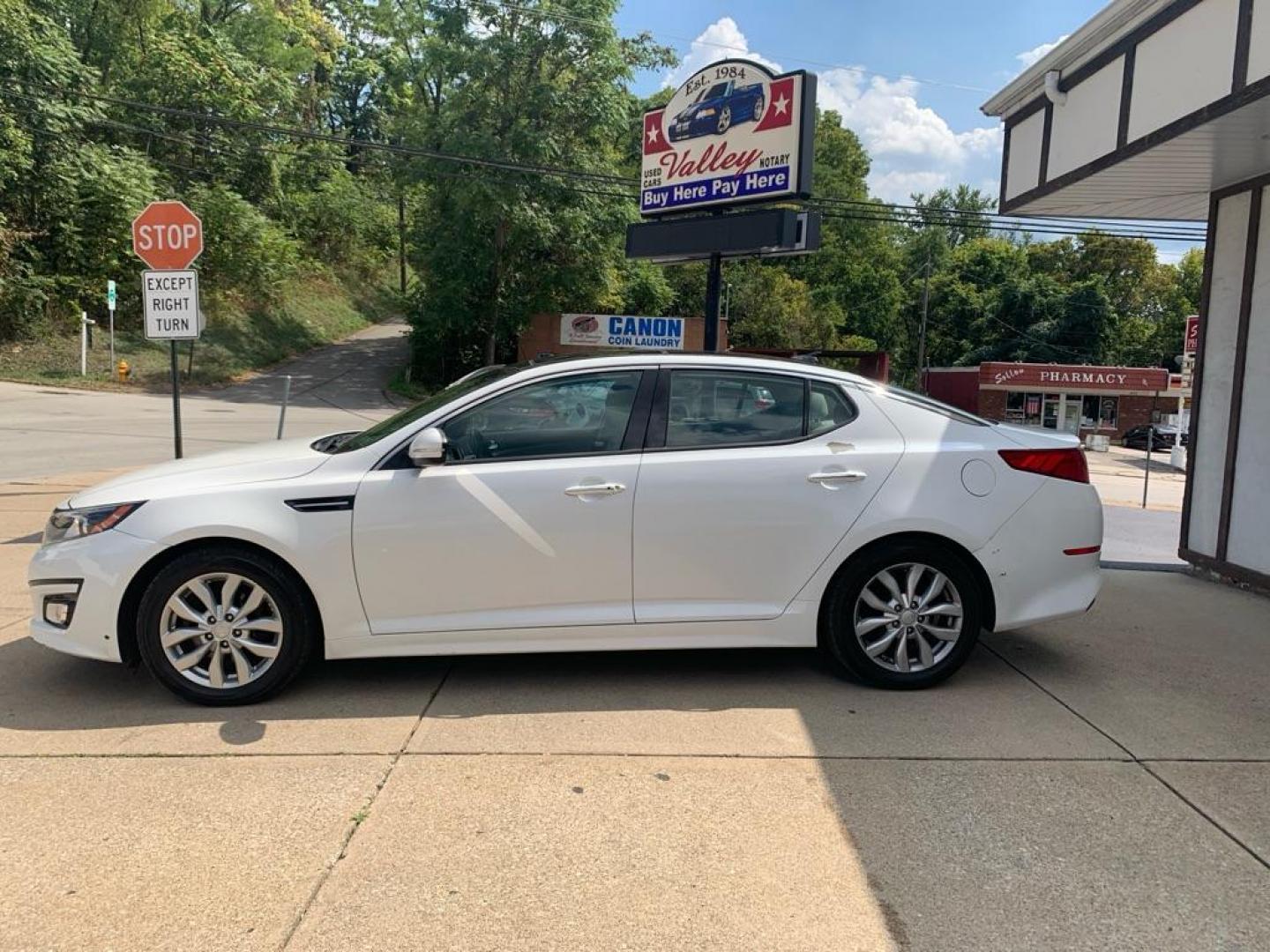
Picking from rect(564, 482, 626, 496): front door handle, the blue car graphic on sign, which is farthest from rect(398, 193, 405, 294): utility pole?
rect(564, 482, 626, 496): front door handle

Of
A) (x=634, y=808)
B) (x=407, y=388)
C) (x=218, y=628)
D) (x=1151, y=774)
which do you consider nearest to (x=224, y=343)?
(x=407, y=388)

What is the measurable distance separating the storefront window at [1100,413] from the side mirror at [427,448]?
51.0 metres

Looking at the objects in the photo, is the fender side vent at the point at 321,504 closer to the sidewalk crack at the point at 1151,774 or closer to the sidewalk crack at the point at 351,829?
the sidewalk crack at the point at 351,829

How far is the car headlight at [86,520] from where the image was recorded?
3953 mm

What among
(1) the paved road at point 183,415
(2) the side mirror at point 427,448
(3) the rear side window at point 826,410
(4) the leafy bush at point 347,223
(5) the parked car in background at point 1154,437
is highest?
(4) the leafy bush at point 347,223

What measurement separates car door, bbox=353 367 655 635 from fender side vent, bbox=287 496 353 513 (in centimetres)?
5

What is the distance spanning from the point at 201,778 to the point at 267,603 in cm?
83

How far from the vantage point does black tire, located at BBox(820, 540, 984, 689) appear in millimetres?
4316

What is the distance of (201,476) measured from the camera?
409 centimetres

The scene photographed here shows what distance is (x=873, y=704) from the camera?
424 centimetres

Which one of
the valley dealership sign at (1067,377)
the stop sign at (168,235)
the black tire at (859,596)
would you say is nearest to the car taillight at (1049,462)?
the black tire at (859,596)

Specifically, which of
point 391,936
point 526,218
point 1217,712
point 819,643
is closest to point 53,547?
point 391,936

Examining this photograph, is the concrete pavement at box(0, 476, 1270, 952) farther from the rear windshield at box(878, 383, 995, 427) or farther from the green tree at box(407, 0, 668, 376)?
the green tree at box(407, 0, 668, 376)

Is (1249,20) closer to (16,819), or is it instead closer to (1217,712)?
(1217,712)
